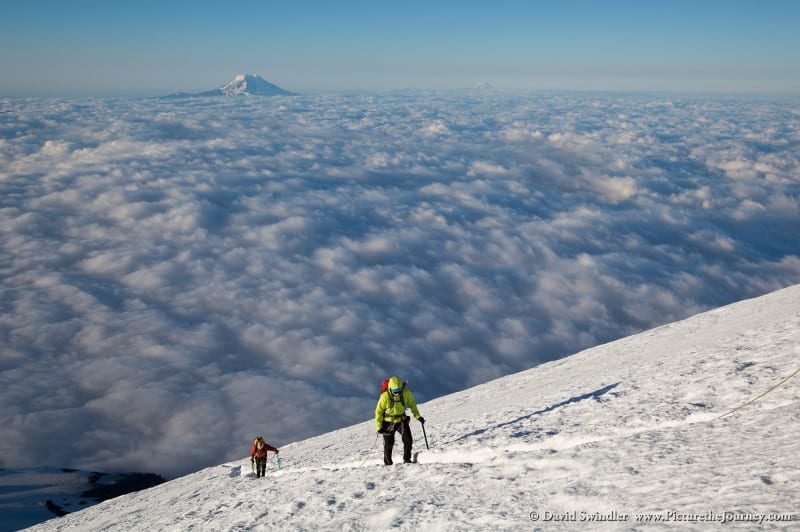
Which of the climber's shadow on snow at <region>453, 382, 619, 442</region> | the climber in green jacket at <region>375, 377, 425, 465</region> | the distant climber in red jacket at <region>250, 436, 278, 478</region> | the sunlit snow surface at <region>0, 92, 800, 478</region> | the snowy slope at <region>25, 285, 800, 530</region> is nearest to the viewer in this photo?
the snowy slope at <region>25, 285, 800, 530</region>

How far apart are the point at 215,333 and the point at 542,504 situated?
133 metres

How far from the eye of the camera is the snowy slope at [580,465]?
20.0ft

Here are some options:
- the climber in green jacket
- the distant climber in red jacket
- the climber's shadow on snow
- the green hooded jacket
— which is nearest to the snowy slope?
the climber's shadow on snow

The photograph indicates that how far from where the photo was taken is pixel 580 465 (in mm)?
7484

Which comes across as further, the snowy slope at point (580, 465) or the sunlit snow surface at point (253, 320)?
the sunlit snow surface at point (253, 320)

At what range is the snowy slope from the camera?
6086mm

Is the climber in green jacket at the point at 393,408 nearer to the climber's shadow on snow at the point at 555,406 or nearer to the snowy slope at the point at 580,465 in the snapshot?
the snowy slope at the point at 580,465

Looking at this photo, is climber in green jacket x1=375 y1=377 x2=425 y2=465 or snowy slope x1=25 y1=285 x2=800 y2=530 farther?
climber in green jacket x1=375 y1=377 x2=425 y2=465

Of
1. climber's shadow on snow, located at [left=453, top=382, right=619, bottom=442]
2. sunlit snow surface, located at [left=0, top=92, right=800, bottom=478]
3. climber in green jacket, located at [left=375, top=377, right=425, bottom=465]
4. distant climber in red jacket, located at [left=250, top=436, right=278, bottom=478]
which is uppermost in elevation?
climber in green jacket, located at [left=375, top=377, right=425, bottom=465]

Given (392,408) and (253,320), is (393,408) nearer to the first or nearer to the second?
(392,408)

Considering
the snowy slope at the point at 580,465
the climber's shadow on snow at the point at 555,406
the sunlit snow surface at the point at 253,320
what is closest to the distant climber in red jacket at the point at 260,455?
the snowy slope at the point at 580,465

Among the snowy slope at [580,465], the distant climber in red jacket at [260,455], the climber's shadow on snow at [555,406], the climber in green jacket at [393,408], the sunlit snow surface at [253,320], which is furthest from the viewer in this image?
the sunlit snow surface at [253,320]

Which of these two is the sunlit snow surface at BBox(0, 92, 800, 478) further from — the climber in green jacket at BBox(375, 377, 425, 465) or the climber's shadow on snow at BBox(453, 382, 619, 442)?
the climber in green jacket at BBox(375, 377, 425, 465)

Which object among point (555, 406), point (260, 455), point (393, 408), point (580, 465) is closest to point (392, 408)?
point (393, 408)
